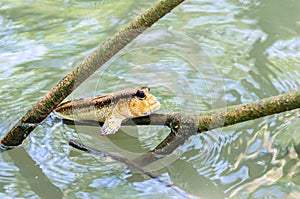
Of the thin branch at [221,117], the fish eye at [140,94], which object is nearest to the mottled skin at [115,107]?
the fish eye at [140,94]

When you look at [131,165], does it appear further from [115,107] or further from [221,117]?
[221,117]

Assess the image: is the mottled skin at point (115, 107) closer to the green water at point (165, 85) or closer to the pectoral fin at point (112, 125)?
the pectoral fin at point (112, 125)

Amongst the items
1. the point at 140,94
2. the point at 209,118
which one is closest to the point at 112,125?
the point at 140,94

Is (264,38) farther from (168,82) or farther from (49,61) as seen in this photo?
(49,61)

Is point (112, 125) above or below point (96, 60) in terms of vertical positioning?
below

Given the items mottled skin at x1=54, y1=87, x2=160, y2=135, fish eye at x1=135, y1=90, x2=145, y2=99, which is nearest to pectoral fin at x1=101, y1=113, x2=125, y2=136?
mottled skin at x1=54, y1=87, x2=160, y2=135

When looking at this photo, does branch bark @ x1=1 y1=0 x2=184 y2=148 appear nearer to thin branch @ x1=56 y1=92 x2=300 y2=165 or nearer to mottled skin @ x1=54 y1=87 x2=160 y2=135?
mottled skin @ x1=54 y1=87 x2=160 y2=135

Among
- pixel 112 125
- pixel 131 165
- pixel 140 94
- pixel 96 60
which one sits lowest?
pixel 131 165
